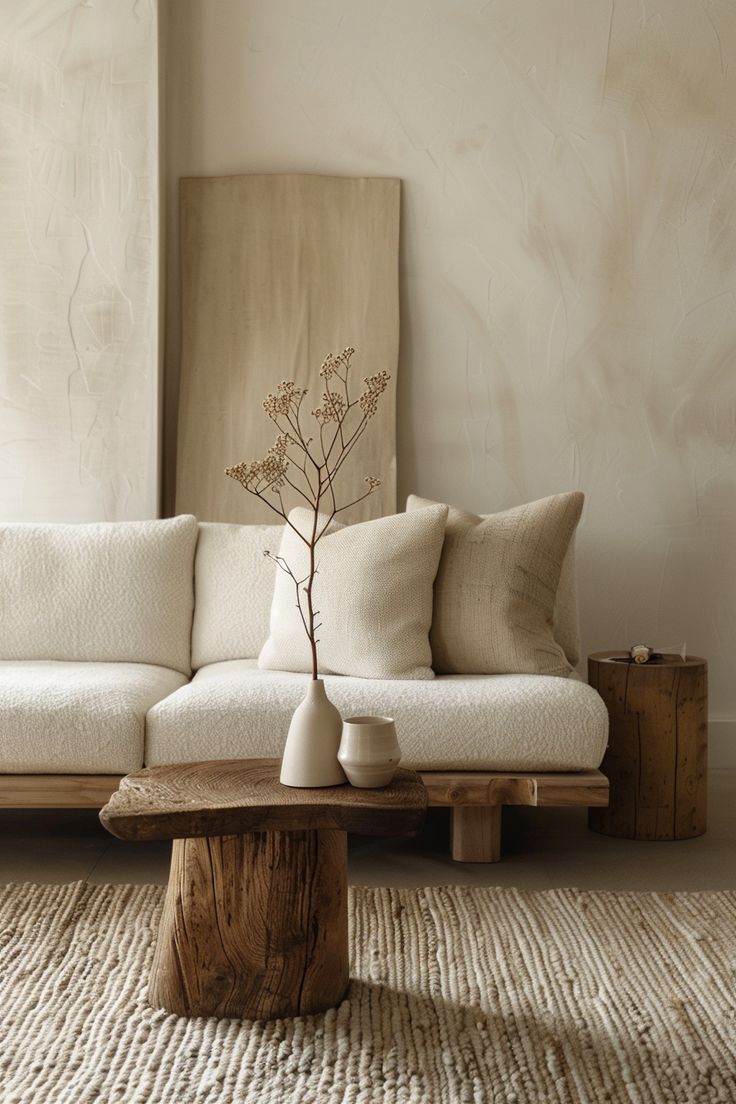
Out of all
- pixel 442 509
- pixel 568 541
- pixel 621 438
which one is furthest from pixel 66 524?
pixel 621 438

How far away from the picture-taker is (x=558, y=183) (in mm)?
3834

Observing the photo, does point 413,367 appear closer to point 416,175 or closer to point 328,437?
point 328,437

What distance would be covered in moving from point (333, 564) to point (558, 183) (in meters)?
1.73

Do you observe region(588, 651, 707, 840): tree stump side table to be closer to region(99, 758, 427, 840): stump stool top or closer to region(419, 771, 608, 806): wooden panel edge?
region(419, 771, 608, 806): wooden panel edge

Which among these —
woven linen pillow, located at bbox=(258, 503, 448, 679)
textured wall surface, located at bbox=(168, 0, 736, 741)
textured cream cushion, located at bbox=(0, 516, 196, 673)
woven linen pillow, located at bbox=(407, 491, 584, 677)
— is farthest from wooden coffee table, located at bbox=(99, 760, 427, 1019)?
textured wall surface, located at bbox=(168, 0, 736, 741)

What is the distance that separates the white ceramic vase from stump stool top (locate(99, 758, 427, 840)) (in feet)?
0.06

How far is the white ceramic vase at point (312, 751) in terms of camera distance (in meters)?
1.93

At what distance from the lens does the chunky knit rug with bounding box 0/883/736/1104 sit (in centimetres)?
165

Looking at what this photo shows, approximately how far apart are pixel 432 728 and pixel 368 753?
75 centimetres

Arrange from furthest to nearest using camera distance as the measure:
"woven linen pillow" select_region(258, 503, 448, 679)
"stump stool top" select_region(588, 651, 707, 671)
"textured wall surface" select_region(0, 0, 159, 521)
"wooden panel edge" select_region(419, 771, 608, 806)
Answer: "textured wall surface" select_region(0, 0, 159, 521) → "stump stool top" select_region(588, 651, 707, 671) → "woven linen pillow" select_region(258, 503, 448, 679) → "wooden panel edge" select_region(419, 771, 608, 806)

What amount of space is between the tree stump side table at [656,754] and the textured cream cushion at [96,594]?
131 cm

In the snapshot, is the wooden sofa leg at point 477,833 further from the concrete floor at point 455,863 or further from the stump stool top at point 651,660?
the stump stool top at point 651,660

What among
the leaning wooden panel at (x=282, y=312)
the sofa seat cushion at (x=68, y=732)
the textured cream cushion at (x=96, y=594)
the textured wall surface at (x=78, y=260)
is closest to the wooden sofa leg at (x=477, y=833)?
the sofa seat cushion at (x=68, y=732)

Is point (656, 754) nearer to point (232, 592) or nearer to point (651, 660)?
point (651, 660)
